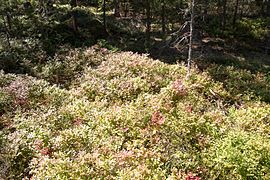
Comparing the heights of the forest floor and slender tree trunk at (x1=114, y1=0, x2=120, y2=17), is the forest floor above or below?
below

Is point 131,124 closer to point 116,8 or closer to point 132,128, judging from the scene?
point 132,128

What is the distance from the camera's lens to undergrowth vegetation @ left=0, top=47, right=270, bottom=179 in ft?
36.2

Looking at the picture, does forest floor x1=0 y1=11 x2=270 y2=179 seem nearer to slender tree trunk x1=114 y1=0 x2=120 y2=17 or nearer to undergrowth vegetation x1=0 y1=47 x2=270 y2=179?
undergrowth vegetation x1=0 y1=47 x2=270 y2=179

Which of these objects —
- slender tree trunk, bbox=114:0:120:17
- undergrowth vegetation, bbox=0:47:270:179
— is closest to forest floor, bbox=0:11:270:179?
undergrowth vegetation, bbox=0:47:270:179

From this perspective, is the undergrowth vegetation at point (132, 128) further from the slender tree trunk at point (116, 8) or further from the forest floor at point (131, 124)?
the slender tree trunk at point (116, 8)

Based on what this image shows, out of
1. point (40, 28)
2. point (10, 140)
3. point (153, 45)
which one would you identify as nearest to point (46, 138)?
point (10, 140)

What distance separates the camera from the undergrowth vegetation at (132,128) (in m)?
11.0

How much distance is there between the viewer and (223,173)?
439 inches

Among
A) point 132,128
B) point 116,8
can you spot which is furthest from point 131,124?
point 116,8

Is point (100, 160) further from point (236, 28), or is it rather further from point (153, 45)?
point (236, 28)

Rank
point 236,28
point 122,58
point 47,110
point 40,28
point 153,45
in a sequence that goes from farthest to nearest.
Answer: point 236,28 → point 153,45 → point 40,28 → point 122,58 → point 47,110

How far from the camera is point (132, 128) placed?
1355 centimetres

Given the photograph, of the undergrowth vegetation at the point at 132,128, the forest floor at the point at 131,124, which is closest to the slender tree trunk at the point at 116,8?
the forest floor at the point at 131,124

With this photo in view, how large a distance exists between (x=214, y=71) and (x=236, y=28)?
17.4 meters
